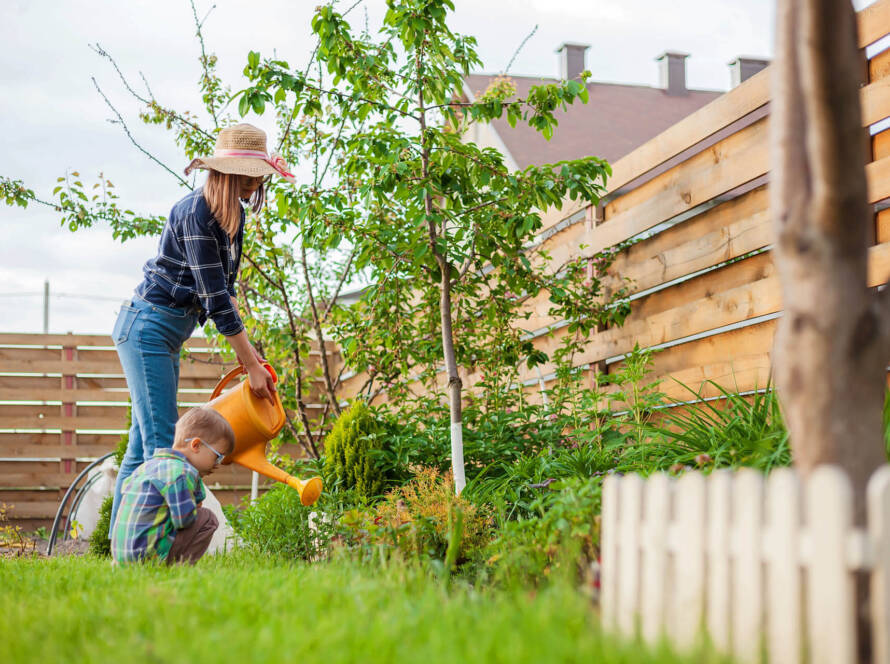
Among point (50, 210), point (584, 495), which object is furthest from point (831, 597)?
point (50, 210)

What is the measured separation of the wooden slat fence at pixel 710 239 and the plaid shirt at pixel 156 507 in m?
2.26

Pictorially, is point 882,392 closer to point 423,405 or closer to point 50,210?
point 423,405

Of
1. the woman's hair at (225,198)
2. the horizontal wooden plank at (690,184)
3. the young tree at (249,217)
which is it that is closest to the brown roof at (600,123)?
the young tree at (249,217)

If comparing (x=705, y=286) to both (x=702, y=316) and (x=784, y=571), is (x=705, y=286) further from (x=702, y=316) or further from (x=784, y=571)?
(x=784, y=571)

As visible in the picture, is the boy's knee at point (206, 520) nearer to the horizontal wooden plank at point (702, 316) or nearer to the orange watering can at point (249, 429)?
the orange watering can at point (249, 429)

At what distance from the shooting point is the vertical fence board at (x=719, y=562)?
1332 mm

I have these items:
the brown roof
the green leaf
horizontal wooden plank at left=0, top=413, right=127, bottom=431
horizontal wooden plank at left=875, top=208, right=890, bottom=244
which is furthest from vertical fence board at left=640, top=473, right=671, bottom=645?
the brown roof

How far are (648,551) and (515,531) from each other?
0.76 m

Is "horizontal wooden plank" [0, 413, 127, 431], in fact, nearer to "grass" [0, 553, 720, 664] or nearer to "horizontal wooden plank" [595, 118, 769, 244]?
"horizontal wooden plank" [595, 118, 769, 244]

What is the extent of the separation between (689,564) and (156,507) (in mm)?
2083

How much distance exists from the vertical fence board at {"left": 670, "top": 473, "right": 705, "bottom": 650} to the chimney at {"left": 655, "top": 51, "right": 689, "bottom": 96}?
560 inches

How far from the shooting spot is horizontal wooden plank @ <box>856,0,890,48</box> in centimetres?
268

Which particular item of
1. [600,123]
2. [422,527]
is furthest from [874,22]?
[600,123]

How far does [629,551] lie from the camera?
61.2 inches
